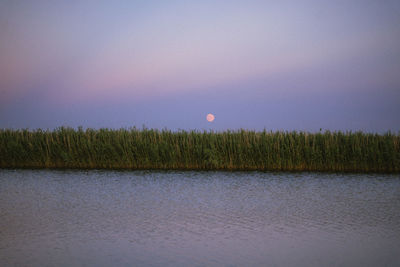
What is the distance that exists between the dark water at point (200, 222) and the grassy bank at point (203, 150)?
2300 mm

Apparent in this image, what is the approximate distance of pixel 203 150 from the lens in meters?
16.5

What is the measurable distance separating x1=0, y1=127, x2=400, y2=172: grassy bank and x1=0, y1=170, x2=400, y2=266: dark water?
2.30 metres

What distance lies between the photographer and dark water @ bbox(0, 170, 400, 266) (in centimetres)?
595

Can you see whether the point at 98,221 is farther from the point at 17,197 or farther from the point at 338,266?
the point at 338,266

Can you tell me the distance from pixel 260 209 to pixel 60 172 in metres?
9.37

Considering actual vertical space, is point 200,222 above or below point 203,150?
below

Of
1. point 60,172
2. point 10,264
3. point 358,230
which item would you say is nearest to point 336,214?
point 358,230

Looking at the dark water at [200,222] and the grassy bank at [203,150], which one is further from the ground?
the grassy bank at [203,150]

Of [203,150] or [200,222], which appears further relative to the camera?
[203,150]

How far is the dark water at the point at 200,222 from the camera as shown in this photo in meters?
5.95

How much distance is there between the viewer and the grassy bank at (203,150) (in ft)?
51.8

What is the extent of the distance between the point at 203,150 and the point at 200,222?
8.67 m

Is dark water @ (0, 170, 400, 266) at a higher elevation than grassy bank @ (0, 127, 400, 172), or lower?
lower

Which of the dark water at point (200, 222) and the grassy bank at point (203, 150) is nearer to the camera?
the dark water at point (200, 222)
